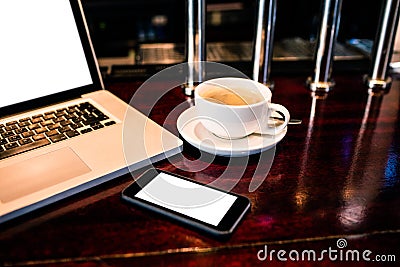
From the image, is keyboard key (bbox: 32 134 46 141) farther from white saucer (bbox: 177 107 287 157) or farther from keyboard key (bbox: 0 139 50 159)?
white saucer (bbox: 177 107 287 157)

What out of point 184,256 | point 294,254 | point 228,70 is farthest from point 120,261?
point 228,70

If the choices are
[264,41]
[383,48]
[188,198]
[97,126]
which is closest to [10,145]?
[97,126]

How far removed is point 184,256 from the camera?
0.49 meters

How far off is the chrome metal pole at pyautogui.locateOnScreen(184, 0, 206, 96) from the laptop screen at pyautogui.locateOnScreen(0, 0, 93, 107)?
22cm

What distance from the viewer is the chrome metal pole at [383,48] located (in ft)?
2.85

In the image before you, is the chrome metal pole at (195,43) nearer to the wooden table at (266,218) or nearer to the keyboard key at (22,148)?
the wooden table at (266,218)

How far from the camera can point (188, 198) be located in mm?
557

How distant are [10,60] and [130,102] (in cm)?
23

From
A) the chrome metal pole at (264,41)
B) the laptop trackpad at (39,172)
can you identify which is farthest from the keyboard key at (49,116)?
the chrome metal pole at (264,41)

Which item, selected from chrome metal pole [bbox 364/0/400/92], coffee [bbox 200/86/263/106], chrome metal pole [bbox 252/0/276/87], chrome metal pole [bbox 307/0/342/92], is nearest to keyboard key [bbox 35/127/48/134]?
coffee [bbox 200/86/263/106]

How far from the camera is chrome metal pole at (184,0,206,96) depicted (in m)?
0.83

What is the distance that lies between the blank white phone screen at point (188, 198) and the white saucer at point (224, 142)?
3.1 inches

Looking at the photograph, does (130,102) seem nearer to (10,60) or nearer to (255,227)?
(10,60)

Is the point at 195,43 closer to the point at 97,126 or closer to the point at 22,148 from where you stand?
the point at 97,126
